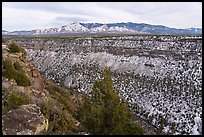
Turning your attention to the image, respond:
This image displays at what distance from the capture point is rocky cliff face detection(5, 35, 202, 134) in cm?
3712

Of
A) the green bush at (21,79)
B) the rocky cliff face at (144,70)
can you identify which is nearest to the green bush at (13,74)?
the green bush at (21,79)

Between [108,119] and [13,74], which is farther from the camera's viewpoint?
[13,74]

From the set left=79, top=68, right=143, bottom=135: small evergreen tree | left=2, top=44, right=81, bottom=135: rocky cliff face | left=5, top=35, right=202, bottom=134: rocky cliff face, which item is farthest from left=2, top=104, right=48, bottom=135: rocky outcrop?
left=5, top=35, right=202, bottom=134: rocky cliff face

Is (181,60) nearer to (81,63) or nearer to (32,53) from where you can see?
(81,63)

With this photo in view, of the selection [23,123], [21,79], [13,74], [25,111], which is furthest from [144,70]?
[23,123]

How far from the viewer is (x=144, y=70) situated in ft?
183

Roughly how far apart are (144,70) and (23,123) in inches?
1744

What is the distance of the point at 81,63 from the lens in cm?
6538

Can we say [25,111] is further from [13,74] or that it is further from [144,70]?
[144,70]

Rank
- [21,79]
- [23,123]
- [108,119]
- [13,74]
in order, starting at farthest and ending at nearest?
1. [21,79]
2. [13,74]
3. [108,119]
4. [23,123]

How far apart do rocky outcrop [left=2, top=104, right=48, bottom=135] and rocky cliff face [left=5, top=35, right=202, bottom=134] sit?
70.6ft

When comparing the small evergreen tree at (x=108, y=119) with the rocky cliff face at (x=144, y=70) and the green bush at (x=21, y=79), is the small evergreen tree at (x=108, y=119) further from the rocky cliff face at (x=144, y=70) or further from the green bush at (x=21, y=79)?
the rocky cliff face at (x=144, y=70)

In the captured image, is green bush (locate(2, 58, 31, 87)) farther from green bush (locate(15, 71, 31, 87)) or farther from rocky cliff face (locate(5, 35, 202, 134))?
rocky cliff face (locate(5, 35, 202, 134))

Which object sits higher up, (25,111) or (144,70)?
(25,111)
